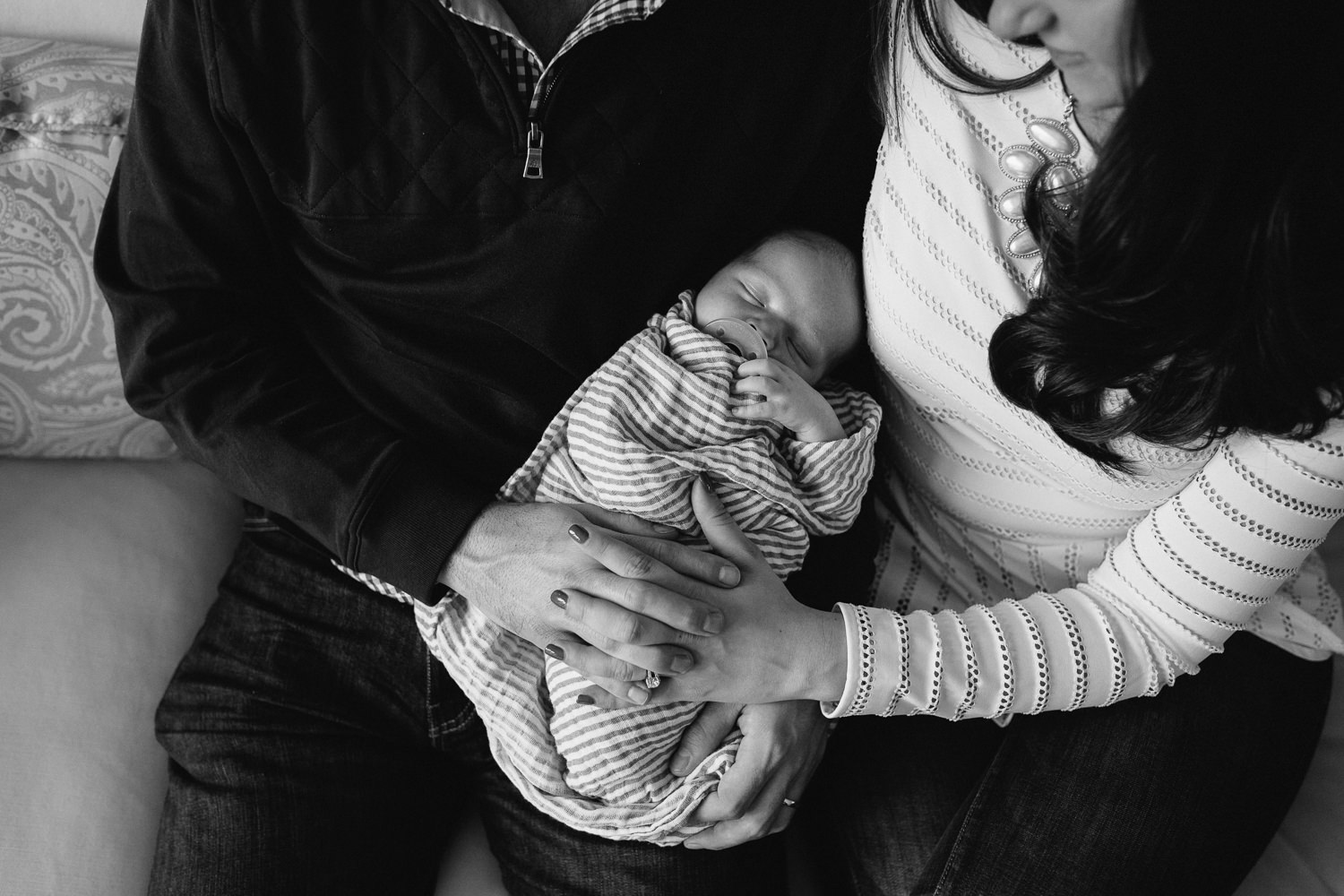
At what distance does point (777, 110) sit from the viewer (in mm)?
1095

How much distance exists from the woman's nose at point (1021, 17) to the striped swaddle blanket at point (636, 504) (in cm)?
40

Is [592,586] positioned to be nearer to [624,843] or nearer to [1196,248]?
[624,843]

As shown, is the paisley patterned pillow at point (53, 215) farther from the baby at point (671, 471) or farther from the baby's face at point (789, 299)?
the baby's face at point (789, 299)

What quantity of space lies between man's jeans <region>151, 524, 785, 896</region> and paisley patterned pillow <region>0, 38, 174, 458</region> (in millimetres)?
376

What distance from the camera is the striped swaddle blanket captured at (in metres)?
1.03

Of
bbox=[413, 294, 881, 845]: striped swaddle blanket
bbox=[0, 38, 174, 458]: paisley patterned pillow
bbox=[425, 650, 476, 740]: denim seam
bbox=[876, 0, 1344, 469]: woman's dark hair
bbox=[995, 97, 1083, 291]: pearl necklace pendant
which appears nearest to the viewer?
bbox=[876, 0, 1344, 469]: woman's dark hair

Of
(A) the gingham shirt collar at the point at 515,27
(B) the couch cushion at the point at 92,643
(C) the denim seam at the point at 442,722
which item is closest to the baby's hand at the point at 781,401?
(A) the gingham shirt collar at the point at 515,27

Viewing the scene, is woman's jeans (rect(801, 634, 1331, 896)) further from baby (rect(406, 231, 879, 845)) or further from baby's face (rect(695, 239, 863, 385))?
baby's face (rect(695, 239, 863, 385))

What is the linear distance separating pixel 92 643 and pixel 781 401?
90 centimetres

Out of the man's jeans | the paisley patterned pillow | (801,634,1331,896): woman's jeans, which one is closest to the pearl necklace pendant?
(801,634,1331,896): woman's jeans

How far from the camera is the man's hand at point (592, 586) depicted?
1.00 metres

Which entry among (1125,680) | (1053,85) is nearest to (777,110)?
(1053,85)

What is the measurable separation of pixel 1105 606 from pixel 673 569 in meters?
0.47

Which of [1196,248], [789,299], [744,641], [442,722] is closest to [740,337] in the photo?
[789,299]
